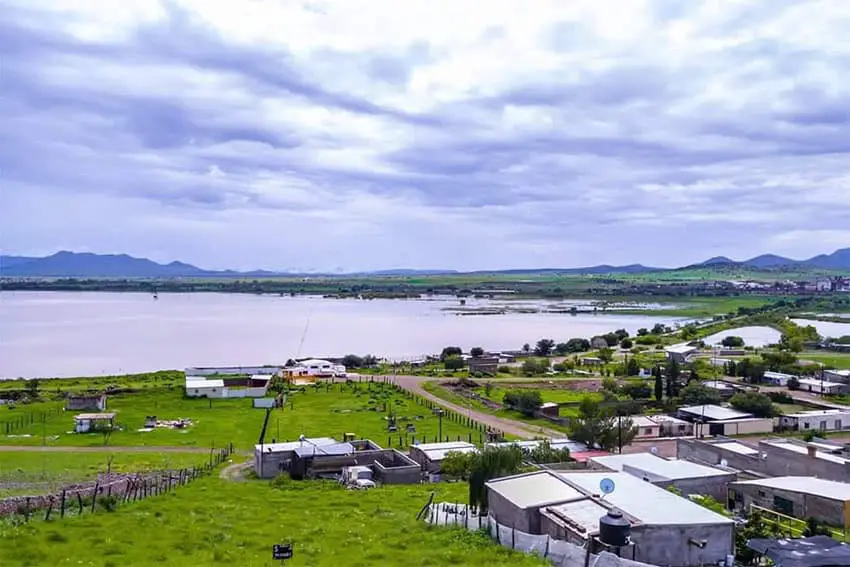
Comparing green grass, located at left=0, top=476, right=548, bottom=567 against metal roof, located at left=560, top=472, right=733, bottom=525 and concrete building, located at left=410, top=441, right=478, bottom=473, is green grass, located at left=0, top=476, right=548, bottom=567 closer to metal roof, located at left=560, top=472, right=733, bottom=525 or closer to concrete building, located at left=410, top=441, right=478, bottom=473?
metal roof, located at left=560, top=472, right=733, bottom=525

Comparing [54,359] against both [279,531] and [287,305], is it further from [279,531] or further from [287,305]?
[287,305]

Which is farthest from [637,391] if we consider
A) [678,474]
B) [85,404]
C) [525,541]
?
[525,541]

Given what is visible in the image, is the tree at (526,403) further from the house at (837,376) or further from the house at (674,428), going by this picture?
the house at (837,376)

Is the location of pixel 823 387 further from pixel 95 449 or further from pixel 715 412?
pixel 95 449

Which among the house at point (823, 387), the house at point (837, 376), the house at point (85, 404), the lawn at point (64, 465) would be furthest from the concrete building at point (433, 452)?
the house at point (837, 376)

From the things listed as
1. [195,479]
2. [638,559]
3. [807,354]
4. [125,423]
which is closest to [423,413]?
[125,423]
